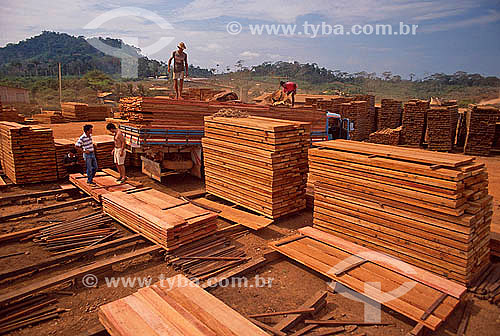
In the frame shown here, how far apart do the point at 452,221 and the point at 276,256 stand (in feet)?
10.8

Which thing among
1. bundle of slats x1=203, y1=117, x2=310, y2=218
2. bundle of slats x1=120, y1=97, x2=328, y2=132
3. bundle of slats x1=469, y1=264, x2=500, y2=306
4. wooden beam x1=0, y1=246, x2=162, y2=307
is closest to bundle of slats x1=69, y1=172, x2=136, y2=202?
bundle of slats x1=120, y1=97, x2=328, y2=132

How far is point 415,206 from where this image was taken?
5.93 meters

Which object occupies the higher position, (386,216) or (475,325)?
(386,216)

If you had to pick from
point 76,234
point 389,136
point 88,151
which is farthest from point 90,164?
point 389,136

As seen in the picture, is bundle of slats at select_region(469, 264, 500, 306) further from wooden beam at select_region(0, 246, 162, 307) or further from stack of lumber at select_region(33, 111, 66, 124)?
stack of lumber at select_region(33, 111, 66, 124)

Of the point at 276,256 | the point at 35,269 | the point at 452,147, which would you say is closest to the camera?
the point at 35,269

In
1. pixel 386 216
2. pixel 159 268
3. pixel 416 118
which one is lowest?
pixel 159 268

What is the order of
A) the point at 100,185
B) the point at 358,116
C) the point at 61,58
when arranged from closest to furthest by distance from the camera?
the point at 100,185
the point at 358,116
the point at 61,58

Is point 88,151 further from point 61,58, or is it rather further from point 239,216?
point 61,58

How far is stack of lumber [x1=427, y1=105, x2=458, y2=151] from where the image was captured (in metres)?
19.5

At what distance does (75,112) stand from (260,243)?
2540 cm

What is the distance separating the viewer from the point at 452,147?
2038 cm

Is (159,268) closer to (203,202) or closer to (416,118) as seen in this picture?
(203,202)

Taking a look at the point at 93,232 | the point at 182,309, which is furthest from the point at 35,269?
the point at 182,309
